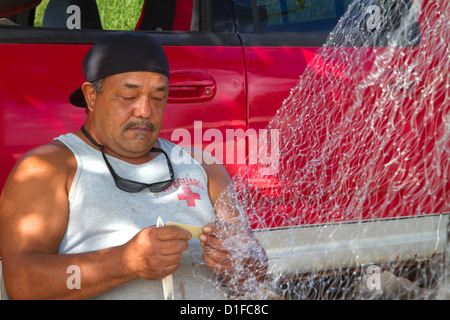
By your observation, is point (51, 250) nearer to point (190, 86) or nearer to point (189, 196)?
point (189, 196)

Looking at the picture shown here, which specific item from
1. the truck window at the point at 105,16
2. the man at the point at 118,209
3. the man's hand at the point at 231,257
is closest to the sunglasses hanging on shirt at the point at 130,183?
the man at the point at 118,209

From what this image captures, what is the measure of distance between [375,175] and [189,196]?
691 millimetres

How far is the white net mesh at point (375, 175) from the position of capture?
1367mm

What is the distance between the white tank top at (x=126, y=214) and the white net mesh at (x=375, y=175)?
192 mm

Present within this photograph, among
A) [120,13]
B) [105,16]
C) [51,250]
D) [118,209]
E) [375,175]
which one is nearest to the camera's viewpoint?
[375,175]

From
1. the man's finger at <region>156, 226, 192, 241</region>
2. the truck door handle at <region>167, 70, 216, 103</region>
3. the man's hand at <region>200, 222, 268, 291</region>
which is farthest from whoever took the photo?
the truck door handle at <region>167, 70, 216, 103</region>

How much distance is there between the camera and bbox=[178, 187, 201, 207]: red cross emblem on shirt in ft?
6.39

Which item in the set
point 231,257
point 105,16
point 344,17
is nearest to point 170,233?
point 231,257

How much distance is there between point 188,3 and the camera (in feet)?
8.66

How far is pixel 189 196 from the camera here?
1.96 meters

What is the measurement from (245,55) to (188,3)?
42 cm

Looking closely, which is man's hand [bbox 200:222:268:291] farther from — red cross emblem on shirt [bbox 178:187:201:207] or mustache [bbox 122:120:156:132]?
mustache [bbox 122:120:156:132]

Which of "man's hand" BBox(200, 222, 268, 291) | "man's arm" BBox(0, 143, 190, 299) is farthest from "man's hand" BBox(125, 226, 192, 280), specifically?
"man's hand" BBox(200, 222, 268, 291)
